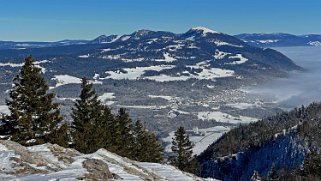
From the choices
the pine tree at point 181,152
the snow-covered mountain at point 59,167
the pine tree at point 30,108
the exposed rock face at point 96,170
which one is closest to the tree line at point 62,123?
the pine tree at point 30,108

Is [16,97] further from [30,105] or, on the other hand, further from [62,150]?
[62,150]

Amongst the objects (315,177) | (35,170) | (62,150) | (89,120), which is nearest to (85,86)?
(89,120)

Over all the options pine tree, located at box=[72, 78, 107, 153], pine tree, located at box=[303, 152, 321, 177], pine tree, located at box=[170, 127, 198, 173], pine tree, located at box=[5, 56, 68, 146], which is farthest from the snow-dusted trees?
pine tree, located at box=[303, 152, 321, 177]

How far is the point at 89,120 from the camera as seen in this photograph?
5966 centimetres

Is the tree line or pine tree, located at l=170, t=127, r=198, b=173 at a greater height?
the tree line

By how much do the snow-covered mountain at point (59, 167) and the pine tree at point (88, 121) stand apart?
21169 mm

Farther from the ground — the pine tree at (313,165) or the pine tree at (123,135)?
the pine tree at (123,135)

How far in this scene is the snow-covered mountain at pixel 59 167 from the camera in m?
24.7

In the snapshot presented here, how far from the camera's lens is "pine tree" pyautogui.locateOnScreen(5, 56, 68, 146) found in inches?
1816

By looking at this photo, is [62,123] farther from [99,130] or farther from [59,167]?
[59,167]

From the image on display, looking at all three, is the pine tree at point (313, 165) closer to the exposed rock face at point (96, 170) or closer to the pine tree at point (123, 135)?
the pine tree at point (123, 135)

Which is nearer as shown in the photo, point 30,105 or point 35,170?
point 35,170

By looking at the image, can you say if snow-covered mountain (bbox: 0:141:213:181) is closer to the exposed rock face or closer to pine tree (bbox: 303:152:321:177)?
the exposed rock face

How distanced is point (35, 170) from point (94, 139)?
30981 millimetres
